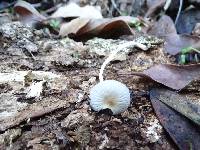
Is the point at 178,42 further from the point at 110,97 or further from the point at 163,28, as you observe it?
the point at 110,97

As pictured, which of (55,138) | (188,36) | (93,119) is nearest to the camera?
(55,138)

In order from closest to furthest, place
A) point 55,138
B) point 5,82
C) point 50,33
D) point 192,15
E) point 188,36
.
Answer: point 55,138
point 5,82
point 188,36
point 50,33
point 192,15

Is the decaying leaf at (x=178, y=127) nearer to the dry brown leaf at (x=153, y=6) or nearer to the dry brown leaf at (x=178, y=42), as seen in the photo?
the dry brown leaf at (x=178, y=42)

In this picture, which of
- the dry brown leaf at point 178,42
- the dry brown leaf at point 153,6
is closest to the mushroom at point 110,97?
the dry brown leaf at point 178,42

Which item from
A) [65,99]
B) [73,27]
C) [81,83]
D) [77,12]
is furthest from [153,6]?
[65,99]

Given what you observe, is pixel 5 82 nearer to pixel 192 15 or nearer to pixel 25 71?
pixel 25 71

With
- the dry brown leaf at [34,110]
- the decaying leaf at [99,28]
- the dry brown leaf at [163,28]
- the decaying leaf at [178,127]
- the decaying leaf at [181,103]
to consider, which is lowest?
the decaying leaf at [178,127]

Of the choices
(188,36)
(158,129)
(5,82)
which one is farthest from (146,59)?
(5,82)
